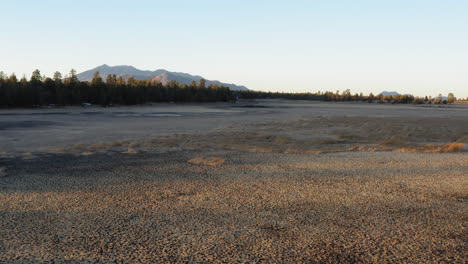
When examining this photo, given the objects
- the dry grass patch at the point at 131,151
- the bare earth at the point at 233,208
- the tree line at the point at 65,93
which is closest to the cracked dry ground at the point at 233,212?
the bare earth at the point at 233,208

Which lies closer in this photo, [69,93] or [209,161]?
[209,161]

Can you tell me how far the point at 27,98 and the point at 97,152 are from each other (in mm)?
40803

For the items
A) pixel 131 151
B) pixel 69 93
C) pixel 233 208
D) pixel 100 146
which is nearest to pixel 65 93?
pixel 69 93

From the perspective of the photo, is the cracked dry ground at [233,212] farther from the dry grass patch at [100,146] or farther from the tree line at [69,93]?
the tree line at [69,93]

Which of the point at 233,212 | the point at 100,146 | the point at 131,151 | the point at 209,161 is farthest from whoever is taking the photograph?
the point at 100,146

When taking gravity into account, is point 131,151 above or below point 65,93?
below

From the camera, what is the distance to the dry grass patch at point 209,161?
1031 centimetres

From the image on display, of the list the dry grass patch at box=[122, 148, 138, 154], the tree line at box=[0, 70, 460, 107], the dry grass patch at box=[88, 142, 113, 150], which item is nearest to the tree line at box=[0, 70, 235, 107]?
the tree line at box=[0, 70, 460, 107]

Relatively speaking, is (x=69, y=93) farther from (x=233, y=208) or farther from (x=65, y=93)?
(x=233, y=208)

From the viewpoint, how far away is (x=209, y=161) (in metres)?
10.6

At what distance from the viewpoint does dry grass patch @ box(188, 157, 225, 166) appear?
406 inches

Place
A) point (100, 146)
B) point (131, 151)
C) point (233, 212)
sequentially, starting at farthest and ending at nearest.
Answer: point (100, 146)
point (131, 151)
point (233, 212)

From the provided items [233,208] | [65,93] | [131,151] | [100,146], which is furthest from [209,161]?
[65,93]

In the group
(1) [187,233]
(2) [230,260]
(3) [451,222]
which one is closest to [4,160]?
(1) [187,233]
